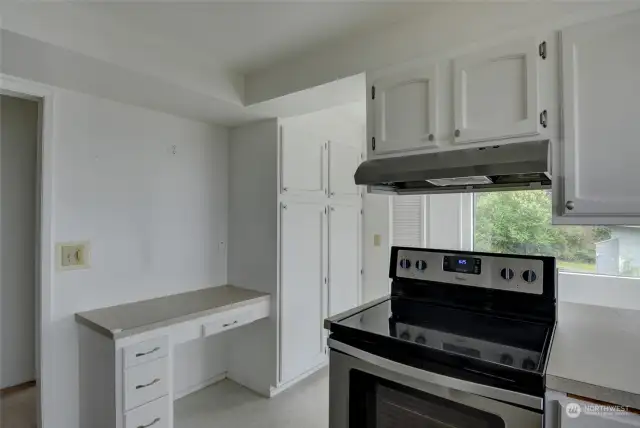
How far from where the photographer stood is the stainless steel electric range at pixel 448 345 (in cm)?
108

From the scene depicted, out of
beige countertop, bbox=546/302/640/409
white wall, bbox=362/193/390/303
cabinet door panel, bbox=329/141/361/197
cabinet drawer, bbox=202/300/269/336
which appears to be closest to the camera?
beige countertop, bbox=546/302/640/409

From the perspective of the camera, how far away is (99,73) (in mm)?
1893

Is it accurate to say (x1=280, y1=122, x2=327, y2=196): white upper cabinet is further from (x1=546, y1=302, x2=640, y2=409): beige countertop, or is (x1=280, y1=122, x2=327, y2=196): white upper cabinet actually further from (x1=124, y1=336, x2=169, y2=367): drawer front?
(x1=546, y1=302, x2=640, y2=409): beige countertop

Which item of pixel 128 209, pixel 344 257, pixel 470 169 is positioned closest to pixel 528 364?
pixel 470 169

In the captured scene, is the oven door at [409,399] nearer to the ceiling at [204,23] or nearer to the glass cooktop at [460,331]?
the glass cooktop at [460,331]

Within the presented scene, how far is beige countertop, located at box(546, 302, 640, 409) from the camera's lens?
36.9 inches

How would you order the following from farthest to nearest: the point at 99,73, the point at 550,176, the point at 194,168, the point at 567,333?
the point at 194,168 → the point at 99,73 → the point at 550,176 → the point at 567,333

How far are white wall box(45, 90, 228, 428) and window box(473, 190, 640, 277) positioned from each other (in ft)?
7.19

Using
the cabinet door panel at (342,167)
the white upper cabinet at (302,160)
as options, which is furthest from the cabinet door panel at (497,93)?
the cabinet door panel at (342,167)

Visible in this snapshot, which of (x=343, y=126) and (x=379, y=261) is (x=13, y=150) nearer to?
(x=343, y=126)

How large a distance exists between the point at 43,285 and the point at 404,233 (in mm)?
2662

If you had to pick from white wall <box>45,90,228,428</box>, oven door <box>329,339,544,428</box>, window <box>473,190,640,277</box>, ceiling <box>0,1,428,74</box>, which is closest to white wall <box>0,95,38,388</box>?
white wall <box>45,90,228,428</box>

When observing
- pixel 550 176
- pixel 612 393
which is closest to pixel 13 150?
pixel 550 176

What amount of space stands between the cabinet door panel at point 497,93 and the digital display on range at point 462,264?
1.79 ft
